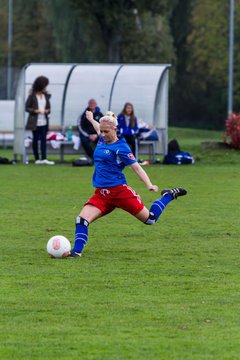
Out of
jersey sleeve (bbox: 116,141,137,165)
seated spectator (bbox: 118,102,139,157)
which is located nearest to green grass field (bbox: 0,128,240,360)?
jersey sleeve (bbox: 116,141,137,165)

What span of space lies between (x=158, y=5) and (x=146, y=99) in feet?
94.5

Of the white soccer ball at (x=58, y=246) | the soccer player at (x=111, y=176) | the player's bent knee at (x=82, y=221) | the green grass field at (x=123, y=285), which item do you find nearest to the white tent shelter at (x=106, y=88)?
the green grass field at (x=123, y=285)

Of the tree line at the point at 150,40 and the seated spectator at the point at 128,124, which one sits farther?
the tree line at the point at 150,40

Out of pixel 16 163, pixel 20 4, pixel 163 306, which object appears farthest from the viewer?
pixel 20 4

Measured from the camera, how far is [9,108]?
133 feet

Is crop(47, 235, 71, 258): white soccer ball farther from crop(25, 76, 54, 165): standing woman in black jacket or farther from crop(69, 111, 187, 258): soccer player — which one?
crop(25, 76, 54, 165): standing woman in black jacket

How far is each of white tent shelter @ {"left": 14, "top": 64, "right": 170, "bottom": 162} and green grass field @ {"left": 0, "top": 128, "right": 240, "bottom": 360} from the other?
39.4 feet

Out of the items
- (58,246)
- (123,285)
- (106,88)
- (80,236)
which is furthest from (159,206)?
(106,88)

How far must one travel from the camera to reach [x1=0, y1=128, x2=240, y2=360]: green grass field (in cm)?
786

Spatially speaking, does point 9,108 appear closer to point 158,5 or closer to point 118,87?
point 118,87

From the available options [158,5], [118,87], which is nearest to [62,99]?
[118,87]

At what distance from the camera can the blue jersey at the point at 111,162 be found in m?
12.3

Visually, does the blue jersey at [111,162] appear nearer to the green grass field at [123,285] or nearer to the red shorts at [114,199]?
the red shorts at [114,199]

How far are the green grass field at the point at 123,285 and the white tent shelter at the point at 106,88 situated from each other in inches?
473
